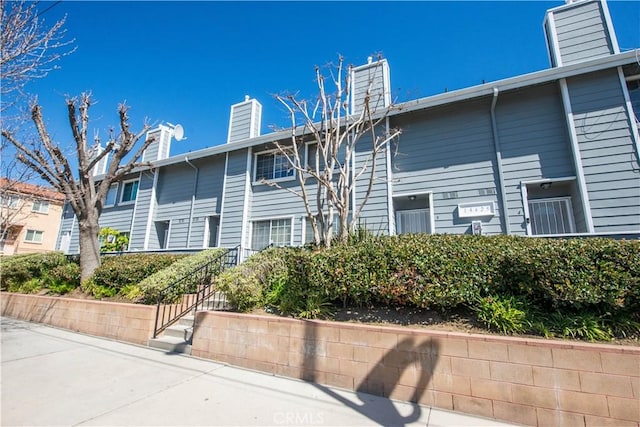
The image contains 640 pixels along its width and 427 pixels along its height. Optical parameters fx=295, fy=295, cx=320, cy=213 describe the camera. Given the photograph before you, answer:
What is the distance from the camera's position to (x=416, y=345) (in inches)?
136

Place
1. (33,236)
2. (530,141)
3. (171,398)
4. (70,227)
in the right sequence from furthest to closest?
1. (33,236)
2. (70,227)
3. (530,141)
4. (171,398)

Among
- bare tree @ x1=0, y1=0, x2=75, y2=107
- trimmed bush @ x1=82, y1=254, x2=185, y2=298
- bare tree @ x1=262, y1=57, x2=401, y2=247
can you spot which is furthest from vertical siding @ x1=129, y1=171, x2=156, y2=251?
bare tree @ x1=0, y1=0, x2=75, y2=107

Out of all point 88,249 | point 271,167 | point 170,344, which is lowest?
point 170,344

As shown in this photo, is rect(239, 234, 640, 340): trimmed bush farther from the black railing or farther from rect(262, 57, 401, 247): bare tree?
the black railing

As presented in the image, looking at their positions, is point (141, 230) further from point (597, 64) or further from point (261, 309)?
point (597, 64)

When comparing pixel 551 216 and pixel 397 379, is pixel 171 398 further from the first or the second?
pixel 551 216

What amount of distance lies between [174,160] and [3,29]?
7327 mm

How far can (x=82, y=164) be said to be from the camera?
8.77 meters

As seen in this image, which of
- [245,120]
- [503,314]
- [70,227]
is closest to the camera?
[503,314]

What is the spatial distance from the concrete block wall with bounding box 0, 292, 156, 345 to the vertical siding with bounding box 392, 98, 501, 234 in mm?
6719

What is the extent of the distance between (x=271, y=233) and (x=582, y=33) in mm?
9965

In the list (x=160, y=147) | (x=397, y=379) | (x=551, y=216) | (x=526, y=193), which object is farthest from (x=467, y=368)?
(x=160, y=147)

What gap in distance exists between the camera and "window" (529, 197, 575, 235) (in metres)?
7.07

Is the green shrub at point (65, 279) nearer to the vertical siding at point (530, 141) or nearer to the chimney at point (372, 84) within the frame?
the chimney at point (372, 84)
